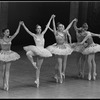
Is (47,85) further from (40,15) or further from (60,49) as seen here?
(40,15)

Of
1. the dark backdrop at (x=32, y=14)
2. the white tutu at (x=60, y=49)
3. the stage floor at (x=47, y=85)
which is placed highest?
the dark backdrop at (x=32, y=14)

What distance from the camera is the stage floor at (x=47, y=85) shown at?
10.2 meters

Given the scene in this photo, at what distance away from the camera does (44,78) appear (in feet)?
39.9

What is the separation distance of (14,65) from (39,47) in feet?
11.5

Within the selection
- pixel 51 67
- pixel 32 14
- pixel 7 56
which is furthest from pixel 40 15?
pixel 7 56

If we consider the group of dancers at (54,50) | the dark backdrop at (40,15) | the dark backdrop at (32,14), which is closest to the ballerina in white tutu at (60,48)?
the group of dancers at (54,50)

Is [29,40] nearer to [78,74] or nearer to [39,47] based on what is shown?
[78,74]

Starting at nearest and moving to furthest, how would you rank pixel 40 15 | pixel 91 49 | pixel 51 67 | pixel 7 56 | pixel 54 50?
pixel 7 56, pixel 54 50, pixel 91 49, pixel 51 67, pixel 40 15

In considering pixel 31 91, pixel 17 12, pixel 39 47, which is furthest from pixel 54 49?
pixel 17 12

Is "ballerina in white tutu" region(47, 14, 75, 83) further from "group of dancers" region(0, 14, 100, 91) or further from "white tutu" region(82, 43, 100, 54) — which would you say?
"white tutu" region(82, 43, 100, 54)

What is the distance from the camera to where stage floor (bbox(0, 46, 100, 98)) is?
1016cm

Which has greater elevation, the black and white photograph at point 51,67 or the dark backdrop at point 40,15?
the dark backdrop at point 40,15

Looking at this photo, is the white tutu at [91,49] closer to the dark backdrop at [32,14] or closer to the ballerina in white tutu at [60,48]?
the ballerina in white tutu at [60,48]

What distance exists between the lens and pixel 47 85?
11.2 m
